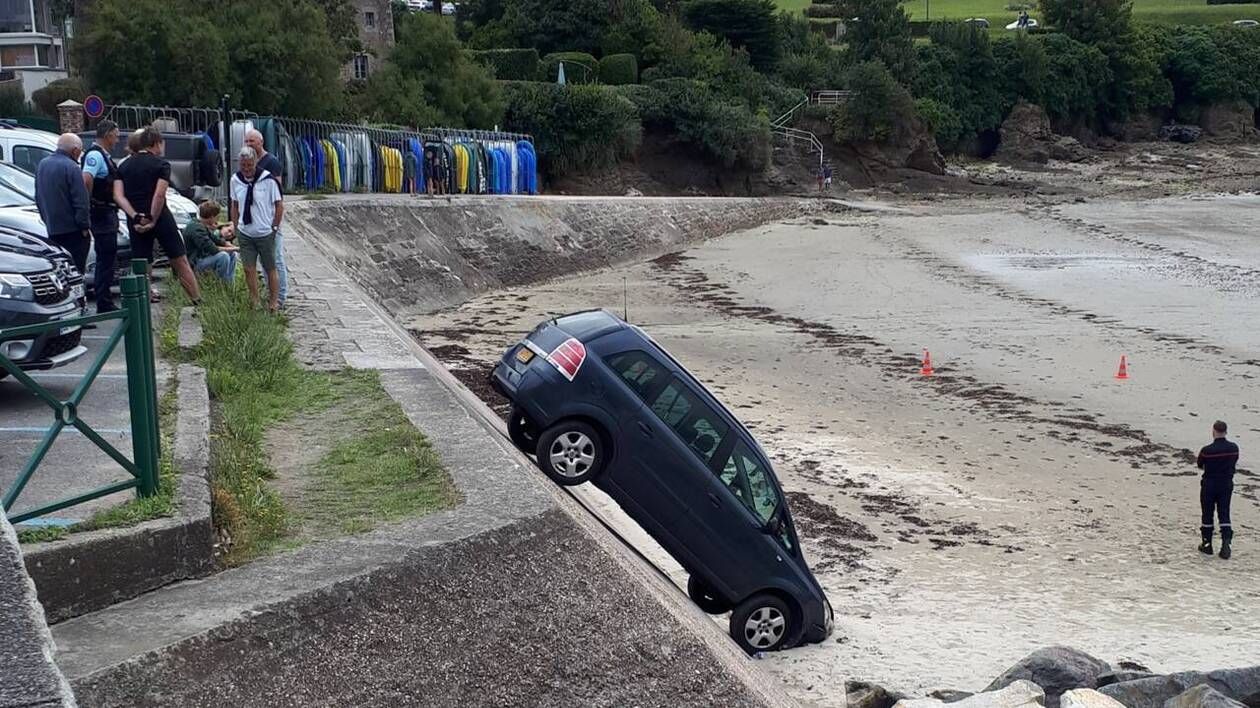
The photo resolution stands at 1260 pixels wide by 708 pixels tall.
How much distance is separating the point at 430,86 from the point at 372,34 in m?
11.7

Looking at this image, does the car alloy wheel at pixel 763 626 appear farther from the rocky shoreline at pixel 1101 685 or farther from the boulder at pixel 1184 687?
the boulder at pixel 1184 687

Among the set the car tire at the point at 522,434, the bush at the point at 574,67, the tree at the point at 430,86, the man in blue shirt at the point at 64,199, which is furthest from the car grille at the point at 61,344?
the bush at the point at 574,67

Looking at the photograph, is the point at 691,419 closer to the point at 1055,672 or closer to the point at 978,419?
the point at 1055,672

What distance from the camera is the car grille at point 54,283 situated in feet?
31.9

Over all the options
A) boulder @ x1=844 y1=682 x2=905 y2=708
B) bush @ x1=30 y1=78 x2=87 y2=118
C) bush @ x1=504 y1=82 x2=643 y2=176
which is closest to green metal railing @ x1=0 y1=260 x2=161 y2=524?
boulder @ x1=844 y1=682 x2=905 y2=708

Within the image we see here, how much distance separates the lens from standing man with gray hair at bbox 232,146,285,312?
14.1m

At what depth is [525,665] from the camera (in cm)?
629

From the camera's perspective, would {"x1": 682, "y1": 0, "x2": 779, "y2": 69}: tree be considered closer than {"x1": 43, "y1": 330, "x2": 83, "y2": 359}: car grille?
No

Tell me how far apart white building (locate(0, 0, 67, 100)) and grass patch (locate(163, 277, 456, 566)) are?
4661 centimetres

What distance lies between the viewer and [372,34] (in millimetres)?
58312

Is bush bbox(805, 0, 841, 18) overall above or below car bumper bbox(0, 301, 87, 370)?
above

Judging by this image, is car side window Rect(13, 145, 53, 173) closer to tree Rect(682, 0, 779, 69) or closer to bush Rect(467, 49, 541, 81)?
bush Rect(467, 49, 541, 81)

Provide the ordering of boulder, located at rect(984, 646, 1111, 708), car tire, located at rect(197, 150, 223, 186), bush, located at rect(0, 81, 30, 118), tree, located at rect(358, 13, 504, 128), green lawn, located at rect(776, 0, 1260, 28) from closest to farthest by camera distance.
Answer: boulder, located at rect(984, 646, 1111, 708) → car tire, located at rect(197, 150, 223, 186) → bush, located at rect(0, 81, 30, 118) → tree, located at rect(358, 13, 504, 128) → green lawn, located at rect(776, 0, 1260, 28)

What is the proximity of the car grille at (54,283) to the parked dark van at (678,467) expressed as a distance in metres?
3.69
